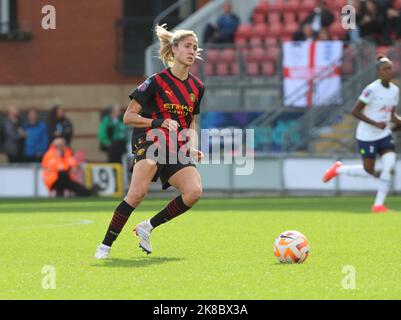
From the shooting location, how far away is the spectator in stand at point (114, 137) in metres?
27.1

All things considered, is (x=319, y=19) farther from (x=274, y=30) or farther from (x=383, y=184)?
(x=383, y=184)

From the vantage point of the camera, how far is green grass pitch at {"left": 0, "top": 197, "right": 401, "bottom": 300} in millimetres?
9141

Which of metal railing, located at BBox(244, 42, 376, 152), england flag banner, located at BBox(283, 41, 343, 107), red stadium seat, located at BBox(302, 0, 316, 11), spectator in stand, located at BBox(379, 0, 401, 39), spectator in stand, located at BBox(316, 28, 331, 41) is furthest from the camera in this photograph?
red stadium seat, located at BBox(302, 0, 316, 11)

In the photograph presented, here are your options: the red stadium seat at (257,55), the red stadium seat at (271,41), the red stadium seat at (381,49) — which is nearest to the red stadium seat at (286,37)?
the red stadium seat at (271,41)

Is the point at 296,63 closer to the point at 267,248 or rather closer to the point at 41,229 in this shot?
the point at 41,229

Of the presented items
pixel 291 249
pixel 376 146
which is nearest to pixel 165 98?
pixel 291 249

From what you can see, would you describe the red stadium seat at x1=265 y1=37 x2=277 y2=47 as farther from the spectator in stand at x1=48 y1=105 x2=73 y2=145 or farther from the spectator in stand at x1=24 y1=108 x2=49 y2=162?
the spectator in stand at x1=24 y1=108 x2=49 y2=162

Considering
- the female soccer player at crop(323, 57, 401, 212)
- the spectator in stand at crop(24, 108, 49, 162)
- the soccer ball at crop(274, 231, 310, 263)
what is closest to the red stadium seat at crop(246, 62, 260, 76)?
the spectator in stand at crop(24, 108, 49, 162)

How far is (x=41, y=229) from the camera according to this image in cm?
1580

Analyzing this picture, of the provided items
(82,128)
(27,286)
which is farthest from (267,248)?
(82,128)

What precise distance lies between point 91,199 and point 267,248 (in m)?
12.0

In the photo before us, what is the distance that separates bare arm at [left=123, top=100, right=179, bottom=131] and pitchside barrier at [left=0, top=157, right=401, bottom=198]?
42.4ft

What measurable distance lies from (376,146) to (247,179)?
7046 mm
